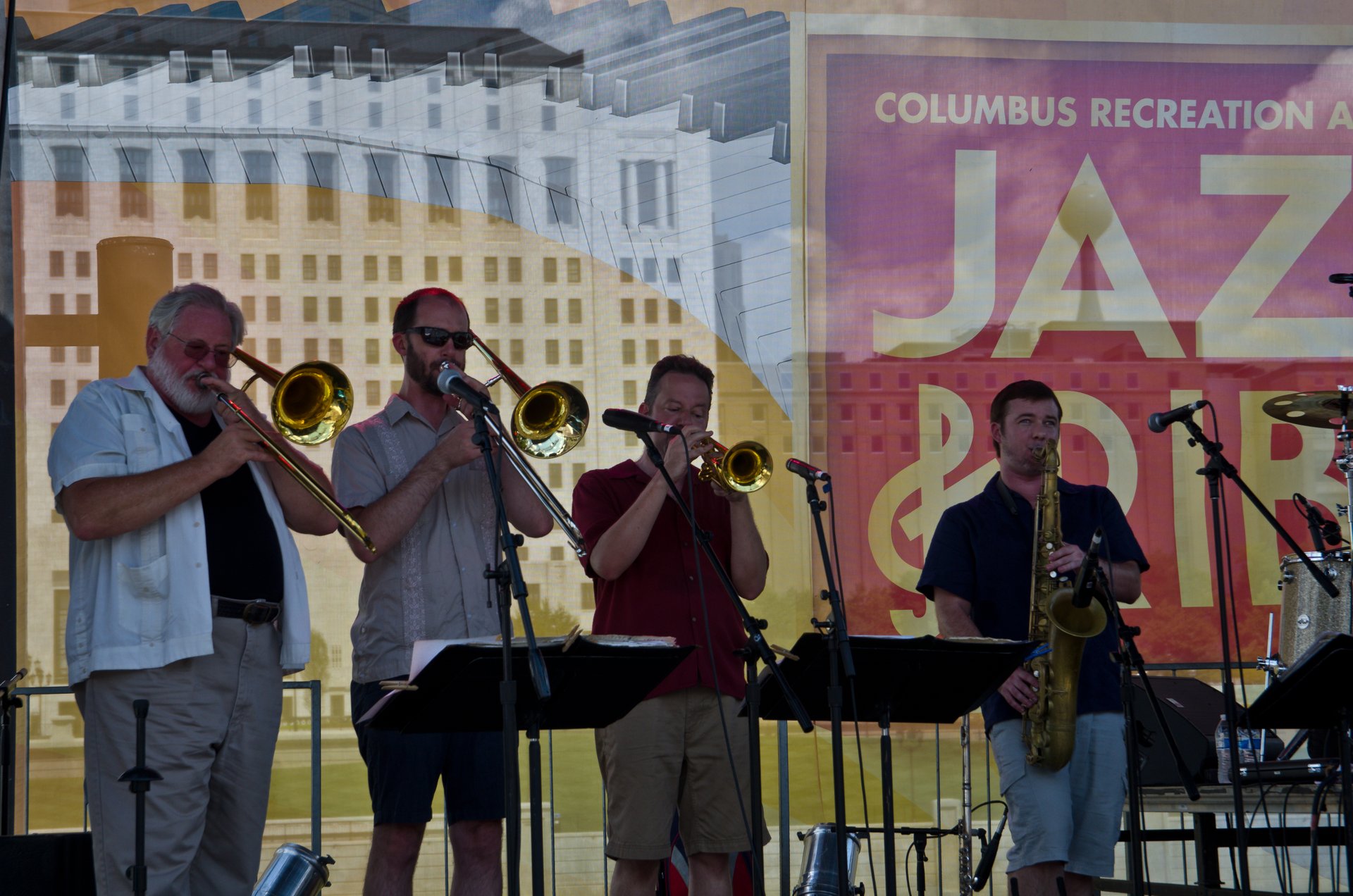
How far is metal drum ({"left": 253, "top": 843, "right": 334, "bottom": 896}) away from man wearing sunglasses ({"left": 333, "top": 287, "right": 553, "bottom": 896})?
1.21 m

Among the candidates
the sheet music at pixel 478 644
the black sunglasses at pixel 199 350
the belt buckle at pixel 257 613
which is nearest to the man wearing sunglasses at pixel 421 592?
the belt buckle at pixel 257 613

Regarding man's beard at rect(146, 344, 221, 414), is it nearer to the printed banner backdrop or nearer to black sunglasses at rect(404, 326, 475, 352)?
black sunglasses at rect(404, 326, 475, 352)

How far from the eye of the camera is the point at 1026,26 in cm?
678

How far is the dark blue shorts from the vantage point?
387cm

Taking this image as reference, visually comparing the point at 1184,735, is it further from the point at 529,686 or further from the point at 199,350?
the point at 199,350

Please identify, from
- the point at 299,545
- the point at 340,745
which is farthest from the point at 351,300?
the point at 340,745

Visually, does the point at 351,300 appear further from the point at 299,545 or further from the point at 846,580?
the point at 846,580

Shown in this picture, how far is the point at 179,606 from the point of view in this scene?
351cm

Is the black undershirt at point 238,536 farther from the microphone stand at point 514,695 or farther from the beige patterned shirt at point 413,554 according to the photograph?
the microphone stand at point 514,695

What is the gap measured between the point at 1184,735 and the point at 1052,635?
1441mm

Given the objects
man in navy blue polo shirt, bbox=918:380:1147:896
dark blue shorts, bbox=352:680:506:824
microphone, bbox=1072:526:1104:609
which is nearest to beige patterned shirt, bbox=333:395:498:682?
dark blue shorts, bbox=352:680:506:824

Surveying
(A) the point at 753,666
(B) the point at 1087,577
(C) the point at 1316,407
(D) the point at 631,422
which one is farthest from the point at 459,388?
(C) the point at 1316,407

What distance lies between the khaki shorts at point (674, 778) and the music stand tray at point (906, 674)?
361mm

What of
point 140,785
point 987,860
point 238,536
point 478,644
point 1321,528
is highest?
point 238,536
